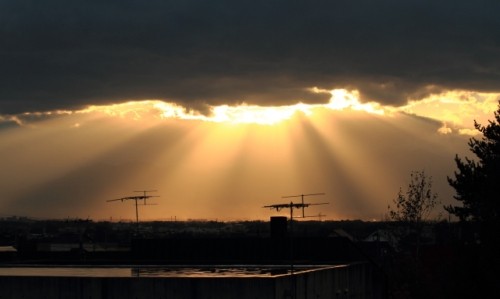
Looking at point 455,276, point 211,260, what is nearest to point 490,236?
point 455,276

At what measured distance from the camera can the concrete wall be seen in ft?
148

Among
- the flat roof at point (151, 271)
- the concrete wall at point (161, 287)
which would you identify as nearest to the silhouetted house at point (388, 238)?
the flat roof at point (151, 271)

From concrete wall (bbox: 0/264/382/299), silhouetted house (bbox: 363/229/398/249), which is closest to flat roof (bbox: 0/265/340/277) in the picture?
concrete wall (bbox: 0/264/382/299)

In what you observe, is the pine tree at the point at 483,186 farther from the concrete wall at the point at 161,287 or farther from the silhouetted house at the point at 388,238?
the silhouetted house at the point at 388,238

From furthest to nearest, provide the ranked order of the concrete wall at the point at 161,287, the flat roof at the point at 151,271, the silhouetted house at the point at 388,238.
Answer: the silhouetted house at the point at 388,238, the flat roof at the point at 151,271, the concrete wall at the point at 161,287

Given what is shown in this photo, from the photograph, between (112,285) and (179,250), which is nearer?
(112,285)

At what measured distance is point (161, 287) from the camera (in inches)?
1809

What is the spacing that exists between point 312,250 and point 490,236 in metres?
31.0

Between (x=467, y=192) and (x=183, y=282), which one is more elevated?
(x=467, y=192)

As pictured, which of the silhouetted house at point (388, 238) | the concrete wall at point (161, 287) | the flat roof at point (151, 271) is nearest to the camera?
the concrete wall at point (161, 287)

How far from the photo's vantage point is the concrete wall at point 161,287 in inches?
1773

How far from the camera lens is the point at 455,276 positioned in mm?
49344

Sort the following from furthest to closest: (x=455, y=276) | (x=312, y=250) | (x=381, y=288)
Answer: (x=312, y=250)
(x=381, y=288)
(x=455, y=276)

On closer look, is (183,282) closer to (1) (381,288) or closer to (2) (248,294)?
(2) (248,294)
